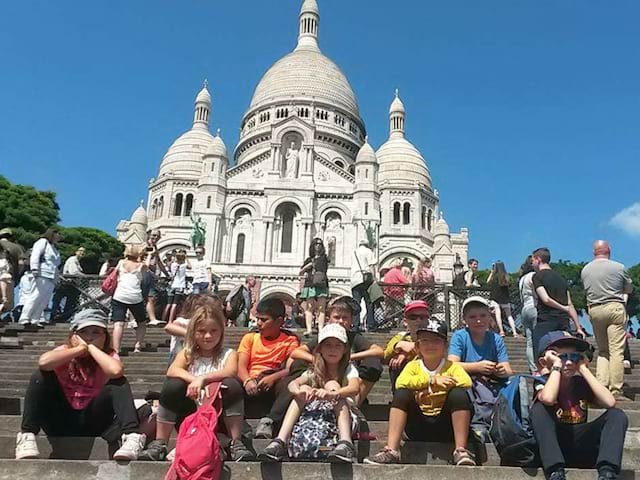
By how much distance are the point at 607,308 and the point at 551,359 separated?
236 centimetres

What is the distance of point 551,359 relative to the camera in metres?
4.07

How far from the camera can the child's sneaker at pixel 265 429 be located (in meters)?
4.36

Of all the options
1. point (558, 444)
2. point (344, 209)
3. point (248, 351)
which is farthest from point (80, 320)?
point (344, 209)

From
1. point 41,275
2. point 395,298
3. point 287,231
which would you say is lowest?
point 41,275

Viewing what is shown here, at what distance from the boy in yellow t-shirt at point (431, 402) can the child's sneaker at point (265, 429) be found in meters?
0.85

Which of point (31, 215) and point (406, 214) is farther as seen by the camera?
point (406, 214)

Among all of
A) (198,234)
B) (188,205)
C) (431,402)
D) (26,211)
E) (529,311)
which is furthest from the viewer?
(188,205)

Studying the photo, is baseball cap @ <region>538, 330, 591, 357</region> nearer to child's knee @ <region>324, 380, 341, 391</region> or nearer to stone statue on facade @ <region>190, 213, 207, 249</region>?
child's knee @ <region>324, 380, 341, 391</region>

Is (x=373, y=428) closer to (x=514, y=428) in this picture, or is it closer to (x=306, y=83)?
(x=514, y=428)

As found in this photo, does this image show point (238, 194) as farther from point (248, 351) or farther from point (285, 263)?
point (248, 351)

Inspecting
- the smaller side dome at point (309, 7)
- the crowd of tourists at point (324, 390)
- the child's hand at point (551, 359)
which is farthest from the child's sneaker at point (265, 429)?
the smaller side dome at point (309, 7)

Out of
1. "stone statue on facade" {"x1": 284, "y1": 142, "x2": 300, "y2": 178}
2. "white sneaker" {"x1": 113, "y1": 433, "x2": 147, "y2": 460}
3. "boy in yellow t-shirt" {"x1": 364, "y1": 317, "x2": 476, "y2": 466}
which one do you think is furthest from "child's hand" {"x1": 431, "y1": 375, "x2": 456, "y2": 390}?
"stone statue on facade" {"x1": 284, "y1": 142, "x2": 300, "y2": 178}

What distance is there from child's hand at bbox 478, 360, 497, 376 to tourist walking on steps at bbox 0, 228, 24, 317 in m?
7.98

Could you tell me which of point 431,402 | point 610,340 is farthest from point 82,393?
point 610,340
